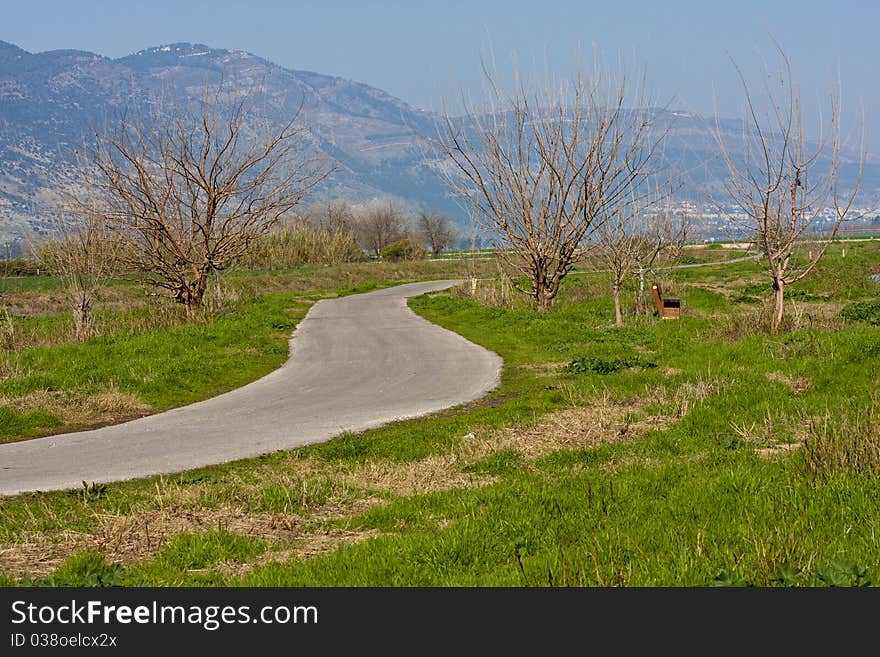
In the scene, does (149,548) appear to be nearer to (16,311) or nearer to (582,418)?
(582,418)

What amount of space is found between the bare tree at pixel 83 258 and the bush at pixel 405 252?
7109cm

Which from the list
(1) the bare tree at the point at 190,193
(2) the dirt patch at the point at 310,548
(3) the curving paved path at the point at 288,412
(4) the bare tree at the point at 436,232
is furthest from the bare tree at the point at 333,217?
(2) the dirt patch at the point at 310,548

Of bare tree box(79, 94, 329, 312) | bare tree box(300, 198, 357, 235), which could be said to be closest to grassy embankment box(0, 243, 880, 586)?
bare tree box(79, 94, 329, 312)

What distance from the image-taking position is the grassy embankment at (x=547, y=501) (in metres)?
6.31

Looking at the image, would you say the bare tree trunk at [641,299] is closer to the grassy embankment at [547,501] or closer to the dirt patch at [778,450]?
the grassy embankment at [547,501]

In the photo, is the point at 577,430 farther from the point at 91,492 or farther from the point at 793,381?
the point at 91,492

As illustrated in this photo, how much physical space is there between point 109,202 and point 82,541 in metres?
21.7

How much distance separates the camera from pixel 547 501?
822 cm

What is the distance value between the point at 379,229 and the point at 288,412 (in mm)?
118269

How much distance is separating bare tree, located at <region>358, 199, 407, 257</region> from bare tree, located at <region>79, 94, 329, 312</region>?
95.9 m

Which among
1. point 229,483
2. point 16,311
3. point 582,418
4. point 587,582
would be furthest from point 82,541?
point 16,311

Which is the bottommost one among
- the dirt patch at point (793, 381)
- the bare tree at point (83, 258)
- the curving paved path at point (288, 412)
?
the curving paved path at point (288, 412)

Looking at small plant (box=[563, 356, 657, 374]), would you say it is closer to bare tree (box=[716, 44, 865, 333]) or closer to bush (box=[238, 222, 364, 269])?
bare tree (box=[716, 44, 865, 333])

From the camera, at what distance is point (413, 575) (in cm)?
632
